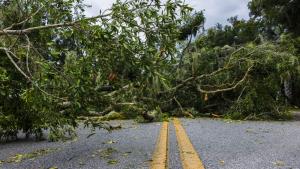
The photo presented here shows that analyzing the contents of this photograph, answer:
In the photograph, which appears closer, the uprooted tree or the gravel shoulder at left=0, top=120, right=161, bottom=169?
the gravel shoulder at left=0, top=120, right=161, bottom=169

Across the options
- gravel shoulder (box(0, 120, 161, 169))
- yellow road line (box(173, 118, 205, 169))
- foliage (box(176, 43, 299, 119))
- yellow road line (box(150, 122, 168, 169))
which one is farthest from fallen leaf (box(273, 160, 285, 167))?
foliage (box(176, 43, 299, 119))

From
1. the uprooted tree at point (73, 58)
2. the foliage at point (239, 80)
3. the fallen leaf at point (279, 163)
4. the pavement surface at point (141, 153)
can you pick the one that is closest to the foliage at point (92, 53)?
the uprooted tree at point (73, 58)

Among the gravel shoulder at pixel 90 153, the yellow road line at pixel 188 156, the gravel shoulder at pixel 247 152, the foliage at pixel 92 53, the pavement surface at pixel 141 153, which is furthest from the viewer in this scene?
the foliage at pixel 92 53

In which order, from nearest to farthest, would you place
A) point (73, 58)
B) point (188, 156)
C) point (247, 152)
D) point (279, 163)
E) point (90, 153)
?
point (279, 163) < point (188, 156) < point (247, 152) < point (90, 153) < point (73, 58)

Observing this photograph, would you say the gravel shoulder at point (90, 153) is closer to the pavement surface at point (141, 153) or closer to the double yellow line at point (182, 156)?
the pavement surface at point (141, 153)

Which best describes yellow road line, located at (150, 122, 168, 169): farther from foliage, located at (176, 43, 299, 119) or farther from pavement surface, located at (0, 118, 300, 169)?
foliage, located at (176, 43, 299, 119)

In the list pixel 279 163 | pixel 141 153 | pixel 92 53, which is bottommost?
pixel 279 163

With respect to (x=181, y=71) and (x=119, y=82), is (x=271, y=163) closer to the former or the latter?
(x=119, y=82)

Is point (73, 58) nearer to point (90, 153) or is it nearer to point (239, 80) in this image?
point (90, 153)

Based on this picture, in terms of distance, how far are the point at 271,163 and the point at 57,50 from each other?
386 cm

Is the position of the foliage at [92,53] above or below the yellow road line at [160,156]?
above

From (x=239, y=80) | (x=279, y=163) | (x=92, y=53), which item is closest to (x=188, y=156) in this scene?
(x=279, y=163)

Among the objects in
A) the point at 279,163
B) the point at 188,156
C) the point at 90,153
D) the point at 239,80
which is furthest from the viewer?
the point at 239,80

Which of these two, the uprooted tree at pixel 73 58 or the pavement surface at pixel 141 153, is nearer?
the pavement surface at pixel 141 153
